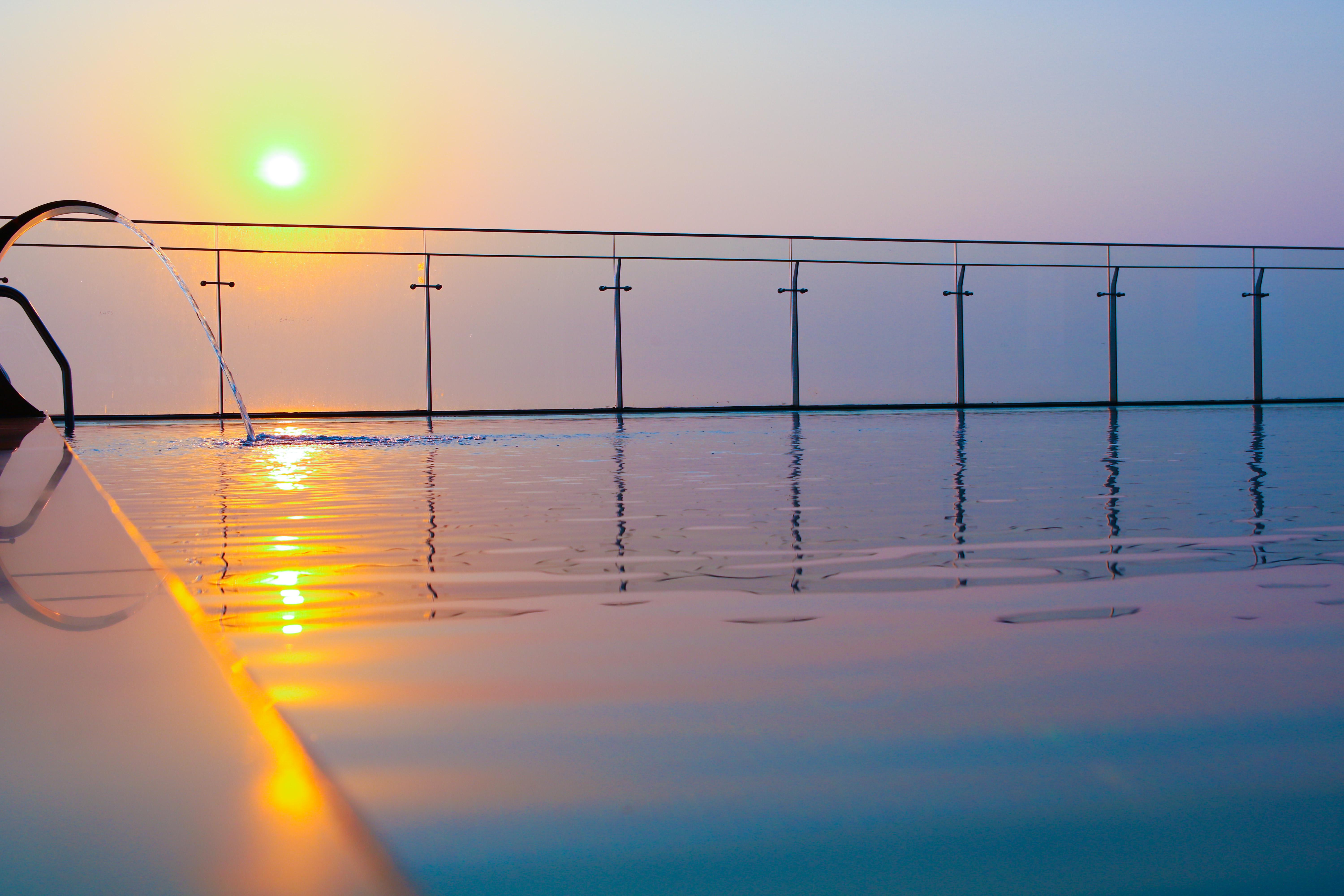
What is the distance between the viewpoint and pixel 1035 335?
37.6ft

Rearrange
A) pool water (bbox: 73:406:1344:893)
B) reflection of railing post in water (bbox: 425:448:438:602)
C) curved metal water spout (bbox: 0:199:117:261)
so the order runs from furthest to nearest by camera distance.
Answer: curved metal water spout (bbox: 0:199:117:261) → reflection of railing post in water (bbox: 425:448:438:602) → pool water (bbox: 73:406:1344:893)

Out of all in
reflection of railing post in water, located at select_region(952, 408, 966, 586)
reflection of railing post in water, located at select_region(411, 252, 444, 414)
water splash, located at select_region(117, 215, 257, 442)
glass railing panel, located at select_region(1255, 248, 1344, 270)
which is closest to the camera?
reflection of railing post in water, located at select_region(952, 408, 966, 586)

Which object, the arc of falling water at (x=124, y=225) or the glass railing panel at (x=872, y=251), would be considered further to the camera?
the glass railing panel at (x=872, y=251)

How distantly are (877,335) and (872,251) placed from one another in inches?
35.3

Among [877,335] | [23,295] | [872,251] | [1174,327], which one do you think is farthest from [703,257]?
[23,295]

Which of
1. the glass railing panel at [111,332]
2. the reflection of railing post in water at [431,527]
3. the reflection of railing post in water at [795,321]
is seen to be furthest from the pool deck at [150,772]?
the reflection of railing post in water at [795,321]

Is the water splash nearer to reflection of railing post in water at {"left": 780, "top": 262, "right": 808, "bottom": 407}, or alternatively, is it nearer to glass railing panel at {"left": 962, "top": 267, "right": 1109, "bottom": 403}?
reflection of railing post in water at {"left": 780, "top": 262, "right": 808, "bottom": 407}

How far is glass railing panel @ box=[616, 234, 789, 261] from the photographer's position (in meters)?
10.7

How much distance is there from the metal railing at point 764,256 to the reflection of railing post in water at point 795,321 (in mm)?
14

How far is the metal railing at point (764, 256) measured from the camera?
9.73m

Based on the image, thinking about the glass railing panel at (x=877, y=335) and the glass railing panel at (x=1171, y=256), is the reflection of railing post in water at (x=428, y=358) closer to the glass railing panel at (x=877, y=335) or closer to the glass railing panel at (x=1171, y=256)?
the glass railing panel at (x=877, y=335)

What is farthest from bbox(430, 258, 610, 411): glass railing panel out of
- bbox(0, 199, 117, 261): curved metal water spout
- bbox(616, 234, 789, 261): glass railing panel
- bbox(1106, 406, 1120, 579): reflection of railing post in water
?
bbox(1106, 406, 1120, 579): reflection of railing post in water

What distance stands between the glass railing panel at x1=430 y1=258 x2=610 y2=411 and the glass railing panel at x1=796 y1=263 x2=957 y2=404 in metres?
2.08

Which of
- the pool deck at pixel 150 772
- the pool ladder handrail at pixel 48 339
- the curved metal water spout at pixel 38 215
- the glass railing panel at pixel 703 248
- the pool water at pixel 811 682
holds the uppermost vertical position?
the glass railing panel at pixel 703 248
